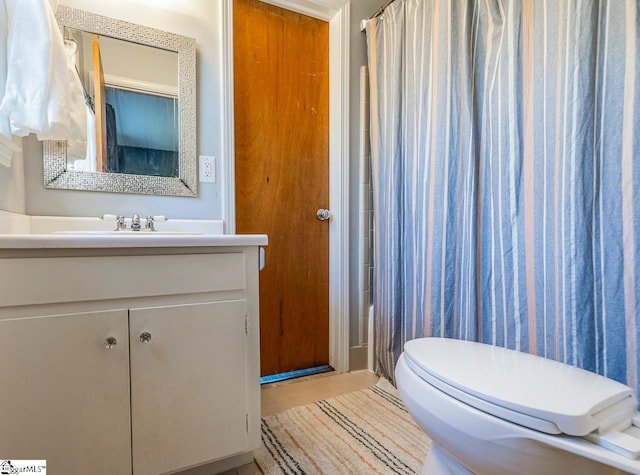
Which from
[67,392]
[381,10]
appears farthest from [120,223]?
[381,10]

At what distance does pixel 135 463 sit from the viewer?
2.77 ft

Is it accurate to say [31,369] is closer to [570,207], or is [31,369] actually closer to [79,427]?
[79,427]

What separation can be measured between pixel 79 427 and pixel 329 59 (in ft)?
6.12

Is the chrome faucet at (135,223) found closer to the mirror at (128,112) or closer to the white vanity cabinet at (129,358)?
the mirror at (128,112)

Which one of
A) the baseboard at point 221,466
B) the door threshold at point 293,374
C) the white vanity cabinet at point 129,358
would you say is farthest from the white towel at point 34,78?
the door threshold at point 293,374

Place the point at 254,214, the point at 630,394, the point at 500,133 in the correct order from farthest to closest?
the point at 254,214, the point at 500,133, the point at 630,394

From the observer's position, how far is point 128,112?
137 cm

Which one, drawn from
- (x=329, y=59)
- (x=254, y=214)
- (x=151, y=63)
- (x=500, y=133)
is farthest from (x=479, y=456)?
(x=329, y=59)

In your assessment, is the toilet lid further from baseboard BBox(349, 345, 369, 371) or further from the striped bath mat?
baseboard BBox(349, 345, 369, 371)

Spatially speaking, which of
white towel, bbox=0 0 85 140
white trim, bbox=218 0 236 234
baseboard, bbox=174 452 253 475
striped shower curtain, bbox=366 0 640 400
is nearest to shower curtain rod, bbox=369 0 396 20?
striped shower curtain, bbox=366 0 640 400

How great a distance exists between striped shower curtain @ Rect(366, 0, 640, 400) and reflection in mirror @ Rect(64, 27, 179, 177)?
3.30 ft

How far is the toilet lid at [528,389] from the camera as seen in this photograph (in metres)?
0.55

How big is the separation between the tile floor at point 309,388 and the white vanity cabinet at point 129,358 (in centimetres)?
52

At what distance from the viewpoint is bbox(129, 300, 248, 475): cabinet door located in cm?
85
